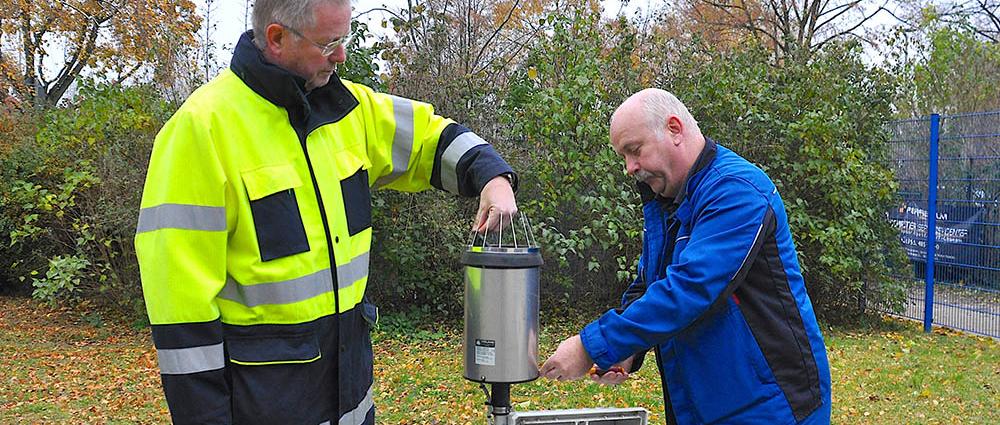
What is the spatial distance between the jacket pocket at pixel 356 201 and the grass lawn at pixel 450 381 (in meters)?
3.43

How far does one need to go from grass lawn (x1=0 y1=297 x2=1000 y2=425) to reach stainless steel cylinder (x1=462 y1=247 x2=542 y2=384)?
3127 mm

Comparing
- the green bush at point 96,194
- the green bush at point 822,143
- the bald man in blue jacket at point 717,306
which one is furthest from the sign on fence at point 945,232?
the green bush at point 96,194

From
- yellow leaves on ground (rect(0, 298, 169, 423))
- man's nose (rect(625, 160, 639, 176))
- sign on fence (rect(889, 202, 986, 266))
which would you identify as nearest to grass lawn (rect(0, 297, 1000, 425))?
yellow leaves on ground (rect(0, 298, 169, 423))

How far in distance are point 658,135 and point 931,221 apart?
25.0ft

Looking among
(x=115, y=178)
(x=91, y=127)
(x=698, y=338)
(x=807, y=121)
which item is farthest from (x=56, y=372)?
(x=807, y=121)

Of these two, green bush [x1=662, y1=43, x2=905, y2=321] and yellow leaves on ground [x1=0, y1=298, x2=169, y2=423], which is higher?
green bush [x1=662, y1=43, x2=905, y2=321]

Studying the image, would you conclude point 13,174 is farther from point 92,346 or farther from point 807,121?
point 807,121

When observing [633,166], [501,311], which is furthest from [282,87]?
[633,166]

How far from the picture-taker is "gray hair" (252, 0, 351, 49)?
7.56 feet

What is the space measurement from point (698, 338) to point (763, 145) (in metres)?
6.89

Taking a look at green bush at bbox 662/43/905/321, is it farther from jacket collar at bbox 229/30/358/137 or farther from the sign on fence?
jacket collar at bbox 229/30/358/137

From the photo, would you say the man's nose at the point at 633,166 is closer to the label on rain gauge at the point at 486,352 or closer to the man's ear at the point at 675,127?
the man's ear at the point at 675,127

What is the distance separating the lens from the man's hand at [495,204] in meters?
2.70

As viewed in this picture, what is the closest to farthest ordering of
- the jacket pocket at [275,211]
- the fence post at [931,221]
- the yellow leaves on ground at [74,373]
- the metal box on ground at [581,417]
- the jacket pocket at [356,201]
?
the jacket pocket at [275,211]
the jacket pocket at [356,201]
the metal box on ground at [581,417]
the yellow leaves on ground at [74,373]
the fence post at [931,221]
